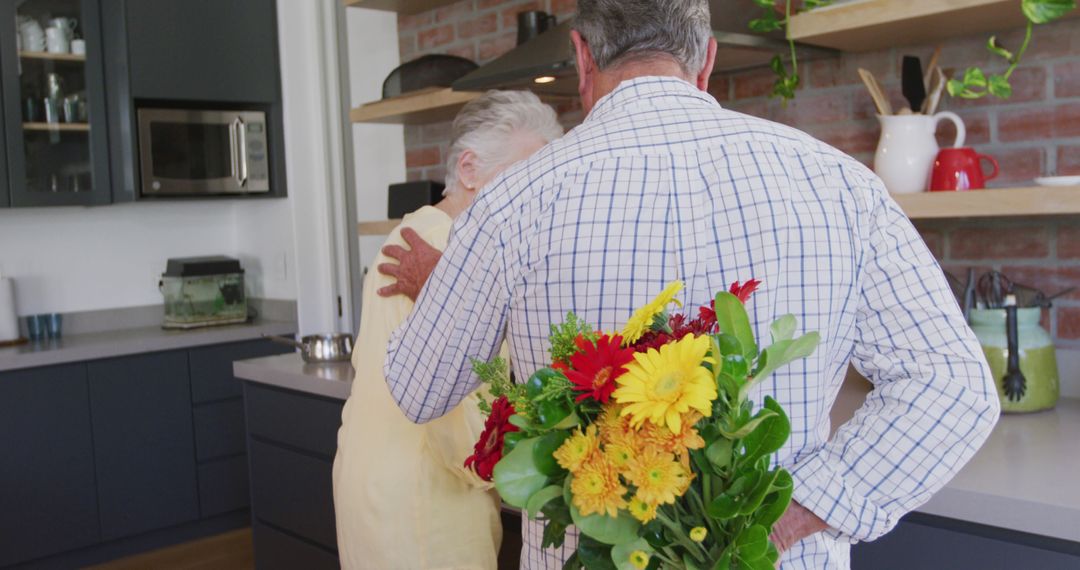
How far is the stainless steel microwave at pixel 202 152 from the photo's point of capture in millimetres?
3979

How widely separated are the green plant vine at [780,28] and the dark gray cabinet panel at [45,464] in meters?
2.65

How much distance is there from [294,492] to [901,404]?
2.03 meters

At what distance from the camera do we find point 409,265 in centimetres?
168

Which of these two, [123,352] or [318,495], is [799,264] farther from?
[123,352]

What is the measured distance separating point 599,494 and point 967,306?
1.60 metres

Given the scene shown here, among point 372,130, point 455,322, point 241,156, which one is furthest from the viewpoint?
point 241,156

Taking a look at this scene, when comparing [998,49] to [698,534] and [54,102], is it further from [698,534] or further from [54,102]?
[54,102]

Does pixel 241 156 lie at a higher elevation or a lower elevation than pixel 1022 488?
higher

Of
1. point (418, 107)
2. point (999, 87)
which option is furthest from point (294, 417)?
point (999, 87)

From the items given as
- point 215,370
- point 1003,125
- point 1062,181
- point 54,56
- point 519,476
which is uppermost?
point 54,56

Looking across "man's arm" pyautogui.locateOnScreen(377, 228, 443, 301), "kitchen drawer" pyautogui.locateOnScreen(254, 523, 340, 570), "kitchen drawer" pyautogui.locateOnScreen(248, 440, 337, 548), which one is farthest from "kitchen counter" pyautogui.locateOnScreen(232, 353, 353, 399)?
"man's arm" pyautogui.locateOnScreen(377, 228, 443, 301)

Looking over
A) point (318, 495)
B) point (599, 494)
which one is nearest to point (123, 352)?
point (318, 495)

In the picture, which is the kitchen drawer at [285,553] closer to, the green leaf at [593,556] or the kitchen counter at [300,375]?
the kitchen counter at [300,375]

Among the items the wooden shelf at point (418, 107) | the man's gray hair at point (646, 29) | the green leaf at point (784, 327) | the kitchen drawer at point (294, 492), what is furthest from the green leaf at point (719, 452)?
the wooden shelf at point (418, 107)
